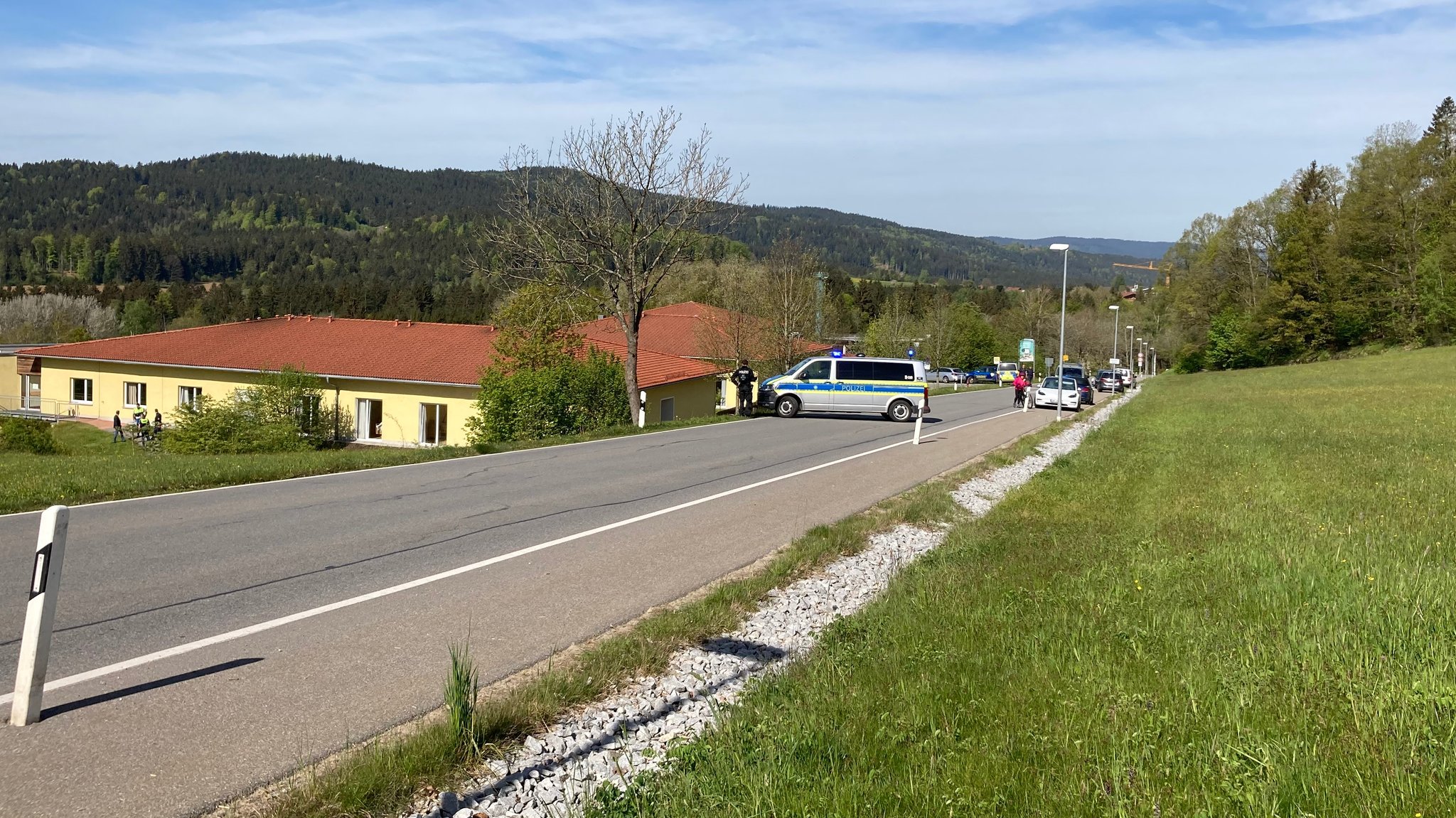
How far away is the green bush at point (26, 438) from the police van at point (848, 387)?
21.9m

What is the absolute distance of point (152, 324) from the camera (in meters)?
133

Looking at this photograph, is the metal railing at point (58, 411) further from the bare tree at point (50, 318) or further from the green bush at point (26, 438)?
the bare tree at point (50, 318)

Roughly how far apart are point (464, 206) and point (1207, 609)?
19697 cm

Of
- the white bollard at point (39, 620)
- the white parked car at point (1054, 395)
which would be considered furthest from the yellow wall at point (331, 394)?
the white bollard at point (39, 620)

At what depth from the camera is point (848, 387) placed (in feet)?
111

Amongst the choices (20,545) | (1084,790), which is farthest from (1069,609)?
(20,545)

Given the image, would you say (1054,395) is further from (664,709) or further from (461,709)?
(461,709)

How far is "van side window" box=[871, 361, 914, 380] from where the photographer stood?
33.8 m

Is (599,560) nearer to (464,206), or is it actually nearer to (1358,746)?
(1358,746)

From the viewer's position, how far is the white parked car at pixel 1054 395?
4606 cm

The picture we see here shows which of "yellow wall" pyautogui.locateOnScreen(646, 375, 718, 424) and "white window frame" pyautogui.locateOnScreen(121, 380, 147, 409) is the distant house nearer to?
"yellow wall" pyautogui.locateOnScreen(646, 375, 718, 424)

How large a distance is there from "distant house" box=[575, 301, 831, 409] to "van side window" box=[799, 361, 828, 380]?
6.51 m

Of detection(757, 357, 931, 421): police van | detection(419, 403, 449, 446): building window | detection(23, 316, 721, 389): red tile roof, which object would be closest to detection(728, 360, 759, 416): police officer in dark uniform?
detection(757, 357, 931, 421): police van

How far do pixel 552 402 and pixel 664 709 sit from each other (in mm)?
23357
